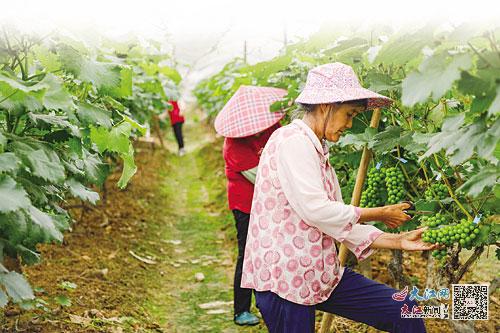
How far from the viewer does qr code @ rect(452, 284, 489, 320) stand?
98.1 inches

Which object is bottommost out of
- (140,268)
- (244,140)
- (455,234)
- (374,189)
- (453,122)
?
(140,268)

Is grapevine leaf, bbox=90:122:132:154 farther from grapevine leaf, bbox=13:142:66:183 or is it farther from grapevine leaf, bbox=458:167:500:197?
grapevine leaf, bbox=458:167:500:197

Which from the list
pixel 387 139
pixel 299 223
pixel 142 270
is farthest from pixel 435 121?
pixel 142 270

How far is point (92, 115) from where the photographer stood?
7.81ft

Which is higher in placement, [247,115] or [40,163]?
[40,163]

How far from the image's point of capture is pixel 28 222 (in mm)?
1889

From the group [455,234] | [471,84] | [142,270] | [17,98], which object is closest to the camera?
[471,84]

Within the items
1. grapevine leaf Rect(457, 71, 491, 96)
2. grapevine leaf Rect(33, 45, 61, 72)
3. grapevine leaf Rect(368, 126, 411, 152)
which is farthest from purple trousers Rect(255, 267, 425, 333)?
grapevine leaf Rect(33, 45, 61, 72)

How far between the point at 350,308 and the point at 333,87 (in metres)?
0.93

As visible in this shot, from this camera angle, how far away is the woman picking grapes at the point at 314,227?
7.32 feet

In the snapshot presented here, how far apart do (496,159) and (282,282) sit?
0.95m

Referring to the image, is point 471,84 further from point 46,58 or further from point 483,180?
point 46,58

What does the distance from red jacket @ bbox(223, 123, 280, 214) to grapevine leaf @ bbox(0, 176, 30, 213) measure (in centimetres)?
228

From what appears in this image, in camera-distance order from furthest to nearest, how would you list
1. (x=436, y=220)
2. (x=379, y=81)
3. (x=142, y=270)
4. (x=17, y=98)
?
(x=142, y=270) → (x=379, y=81) → (x=436, y=220) → (x=17, y=98)
